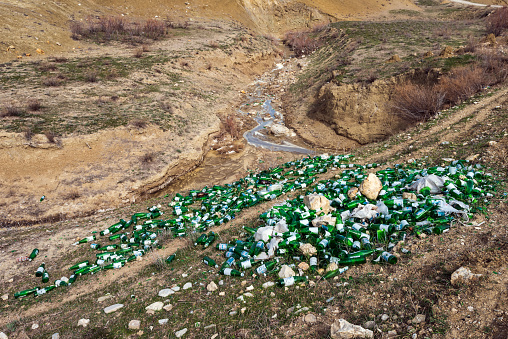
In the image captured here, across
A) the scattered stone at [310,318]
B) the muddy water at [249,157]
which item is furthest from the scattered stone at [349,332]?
the muddy water at [249,157]

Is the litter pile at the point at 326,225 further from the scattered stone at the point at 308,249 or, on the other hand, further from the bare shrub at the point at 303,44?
the bare shrub at the point at 303,44

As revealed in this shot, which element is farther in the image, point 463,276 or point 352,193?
point 352,193

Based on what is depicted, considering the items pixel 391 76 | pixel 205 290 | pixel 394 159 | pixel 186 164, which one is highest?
pixel 391 76

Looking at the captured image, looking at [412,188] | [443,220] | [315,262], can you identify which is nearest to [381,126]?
[412,188]

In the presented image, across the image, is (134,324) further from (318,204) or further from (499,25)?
(499,25)

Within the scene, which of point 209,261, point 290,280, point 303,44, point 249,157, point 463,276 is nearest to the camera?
point 463,276

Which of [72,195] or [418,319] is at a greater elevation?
[418,319]

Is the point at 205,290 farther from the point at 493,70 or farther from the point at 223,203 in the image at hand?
the point at 493,70

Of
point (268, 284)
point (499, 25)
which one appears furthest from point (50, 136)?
point (499, 25)

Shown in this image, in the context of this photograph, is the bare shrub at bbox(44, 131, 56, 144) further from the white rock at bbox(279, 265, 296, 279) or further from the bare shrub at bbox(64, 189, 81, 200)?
the white rock at bbox(279, 265, 296, 279)
